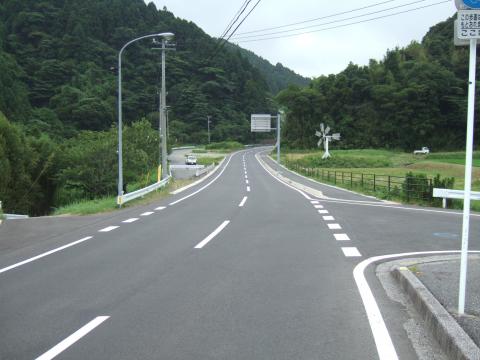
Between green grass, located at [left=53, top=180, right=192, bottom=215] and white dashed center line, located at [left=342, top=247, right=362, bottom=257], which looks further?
green grass, located at [left=53, top=180, right=192, bottom=215]

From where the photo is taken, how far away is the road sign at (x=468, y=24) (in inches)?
195

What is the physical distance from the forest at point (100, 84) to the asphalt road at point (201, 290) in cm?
3051

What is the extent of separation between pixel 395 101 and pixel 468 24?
10800 centimetres

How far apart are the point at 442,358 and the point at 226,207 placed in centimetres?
1594

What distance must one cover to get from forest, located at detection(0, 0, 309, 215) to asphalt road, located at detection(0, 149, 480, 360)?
3051cm

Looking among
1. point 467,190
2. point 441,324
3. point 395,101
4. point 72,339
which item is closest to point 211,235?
point 72,339

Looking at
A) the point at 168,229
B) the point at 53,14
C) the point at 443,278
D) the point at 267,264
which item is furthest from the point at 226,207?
the point at 53,14

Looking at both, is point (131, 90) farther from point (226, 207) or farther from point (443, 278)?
point (443, 278)

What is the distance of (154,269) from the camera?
26.5ft

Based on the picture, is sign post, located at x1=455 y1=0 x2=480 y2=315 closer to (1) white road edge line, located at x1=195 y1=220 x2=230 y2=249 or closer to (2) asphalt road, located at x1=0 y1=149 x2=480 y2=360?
(2) asphalt road, located at x1=0 y1=149 x2=480 y2=360

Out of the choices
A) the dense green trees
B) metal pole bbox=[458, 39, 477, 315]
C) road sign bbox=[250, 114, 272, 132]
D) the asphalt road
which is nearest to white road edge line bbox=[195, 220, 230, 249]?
the asphalt road

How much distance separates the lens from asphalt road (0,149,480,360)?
4598mm

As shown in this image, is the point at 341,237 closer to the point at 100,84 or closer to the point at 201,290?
the point at 201,290

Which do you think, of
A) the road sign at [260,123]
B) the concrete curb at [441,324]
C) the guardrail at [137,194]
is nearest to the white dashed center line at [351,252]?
the concrete curb at [441,324]
